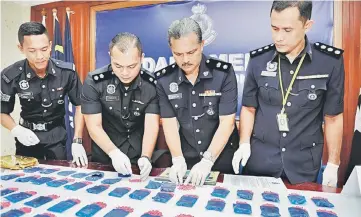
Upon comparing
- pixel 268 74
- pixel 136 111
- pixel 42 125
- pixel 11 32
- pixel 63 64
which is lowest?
pixel 42 125

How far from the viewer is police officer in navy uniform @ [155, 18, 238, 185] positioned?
2.00m

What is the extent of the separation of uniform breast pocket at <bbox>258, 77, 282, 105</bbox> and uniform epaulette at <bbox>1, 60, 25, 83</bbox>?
177 cm

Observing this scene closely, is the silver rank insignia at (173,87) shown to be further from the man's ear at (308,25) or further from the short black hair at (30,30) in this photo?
the short black hair at (30,30)

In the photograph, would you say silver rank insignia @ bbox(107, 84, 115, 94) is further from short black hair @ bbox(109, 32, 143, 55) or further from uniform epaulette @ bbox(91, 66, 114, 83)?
short black hair @ bbox(109, 32, 143, 55)

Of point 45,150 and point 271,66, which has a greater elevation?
point 271,66

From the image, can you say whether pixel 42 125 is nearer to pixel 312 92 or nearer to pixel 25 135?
pixel 25 135

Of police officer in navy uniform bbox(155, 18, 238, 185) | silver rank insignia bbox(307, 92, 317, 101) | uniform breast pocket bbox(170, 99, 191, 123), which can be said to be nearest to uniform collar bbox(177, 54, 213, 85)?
police officer in navy uniform bbox(155, 18, 238, 185)

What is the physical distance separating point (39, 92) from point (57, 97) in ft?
0.45

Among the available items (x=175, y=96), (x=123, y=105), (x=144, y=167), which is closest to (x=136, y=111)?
(x=123, y=105)

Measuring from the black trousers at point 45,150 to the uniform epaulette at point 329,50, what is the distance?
1.90 meters

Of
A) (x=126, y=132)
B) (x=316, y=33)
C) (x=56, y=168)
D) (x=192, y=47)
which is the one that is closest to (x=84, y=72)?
(x=126, y=132)

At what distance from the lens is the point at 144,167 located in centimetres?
193

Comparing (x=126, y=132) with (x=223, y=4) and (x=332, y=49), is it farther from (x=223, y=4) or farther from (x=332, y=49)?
(x=332, y=49)

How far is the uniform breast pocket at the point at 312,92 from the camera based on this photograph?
181 cm
